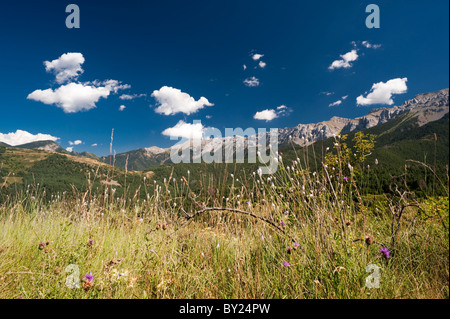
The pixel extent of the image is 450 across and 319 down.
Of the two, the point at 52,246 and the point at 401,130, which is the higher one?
the point at 401,130

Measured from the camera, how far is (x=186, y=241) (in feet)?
10.3

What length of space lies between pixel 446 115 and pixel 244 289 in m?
1.77

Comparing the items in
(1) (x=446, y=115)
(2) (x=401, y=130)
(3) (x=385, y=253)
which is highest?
(2) (x=401, y=130)

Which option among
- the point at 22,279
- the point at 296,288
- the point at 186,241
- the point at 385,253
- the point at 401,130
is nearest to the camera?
the point at 385,253

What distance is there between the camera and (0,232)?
10.6ft
